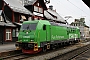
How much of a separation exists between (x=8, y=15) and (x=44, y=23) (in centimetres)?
1390

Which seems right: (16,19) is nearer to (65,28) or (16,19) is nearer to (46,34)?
(65,28)

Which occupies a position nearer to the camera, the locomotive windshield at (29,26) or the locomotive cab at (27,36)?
the locomotive cab at (27,36)

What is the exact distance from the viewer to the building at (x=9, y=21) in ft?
86.4

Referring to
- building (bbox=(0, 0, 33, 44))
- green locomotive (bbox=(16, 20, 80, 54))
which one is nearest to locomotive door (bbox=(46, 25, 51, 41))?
green locomotive (bbox=(16, 20, 80, 54))

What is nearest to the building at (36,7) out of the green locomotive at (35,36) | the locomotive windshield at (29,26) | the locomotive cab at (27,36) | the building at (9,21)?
the building at (9,21)

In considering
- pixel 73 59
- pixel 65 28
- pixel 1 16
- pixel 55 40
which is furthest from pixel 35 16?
pixel 73 59

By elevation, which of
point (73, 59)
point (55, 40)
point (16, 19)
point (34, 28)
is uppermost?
point (16, 19)

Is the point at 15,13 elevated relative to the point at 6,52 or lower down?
elevated

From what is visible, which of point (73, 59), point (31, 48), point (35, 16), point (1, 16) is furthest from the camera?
point (35, 16)

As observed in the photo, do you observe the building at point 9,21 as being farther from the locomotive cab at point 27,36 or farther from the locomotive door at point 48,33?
the locomotive door at point 48,33

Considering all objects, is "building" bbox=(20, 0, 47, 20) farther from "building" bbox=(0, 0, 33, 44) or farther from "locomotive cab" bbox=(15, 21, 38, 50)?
"locomotive cab" bbox=(15, 21, 38, 50)

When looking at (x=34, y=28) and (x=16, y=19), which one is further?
(x=16, y=19)

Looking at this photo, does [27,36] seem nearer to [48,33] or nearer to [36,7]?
[48,33]

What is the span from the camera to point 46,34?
17781 millimetres
